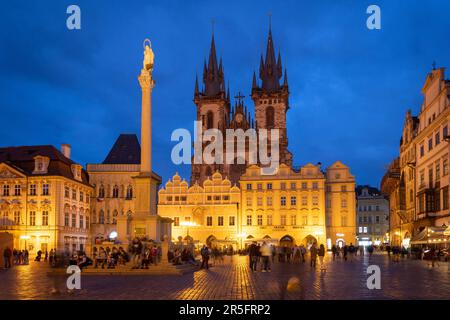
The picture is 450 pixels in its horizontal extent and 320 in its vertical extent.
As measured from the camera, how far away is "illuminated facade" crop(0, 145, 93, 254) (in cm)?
5459

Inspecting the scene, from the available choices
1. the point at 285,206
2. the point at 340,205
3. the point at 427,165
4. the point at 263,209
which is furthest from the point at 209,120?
the point at 427,165

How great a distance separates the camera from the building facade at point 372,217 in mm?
110688

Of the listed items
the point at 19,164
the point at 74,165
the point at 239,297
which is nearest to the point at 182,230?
the point at 74,165

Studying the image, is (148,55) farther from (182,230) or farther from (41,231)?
(182,230)

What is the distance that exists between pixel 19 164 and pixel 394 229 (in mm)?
42070

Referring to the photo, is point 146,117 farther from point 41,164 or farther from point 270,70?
point 270,70


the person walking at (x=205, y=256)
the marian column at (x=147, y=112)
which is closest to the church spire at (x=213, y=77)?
the marian column at (x=147, y=112)

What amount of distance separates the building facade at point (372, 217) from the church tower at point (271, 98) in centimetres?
2708

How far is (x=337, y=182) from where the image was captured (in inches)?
2953

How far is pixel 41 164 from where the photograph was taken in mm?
57094

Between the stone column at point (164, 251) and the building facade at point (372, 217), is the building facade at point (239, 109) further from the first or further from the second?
the stone column at point (164, 251)

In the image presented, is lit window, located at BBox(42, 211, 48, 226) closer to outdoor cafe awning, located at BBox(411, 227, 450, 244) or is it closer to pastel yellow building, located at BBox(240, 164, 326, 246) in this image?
pastel yellow building, located at BBox(240, 164, 326, 246)

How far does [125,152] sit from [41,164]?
46.2 ft

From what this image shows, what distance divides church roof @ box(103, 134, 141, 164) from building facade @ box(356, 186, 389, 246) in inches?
2238
